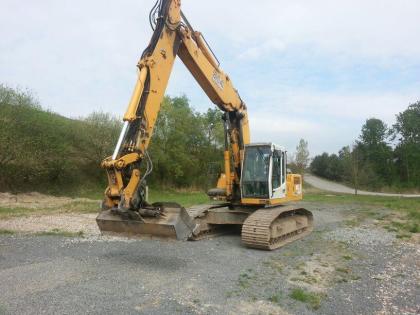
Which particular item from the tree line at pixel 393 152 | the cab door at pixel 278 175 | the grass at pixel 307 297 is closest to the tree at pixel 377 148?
the tree line at pixel 393 152

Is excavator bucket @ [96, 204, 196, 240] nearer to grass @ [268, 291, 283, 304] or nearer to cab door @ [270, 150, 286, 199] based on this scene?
grass @ [268, 291, 283, 304]

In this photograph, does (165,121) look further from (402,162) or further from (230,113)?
(402,162)

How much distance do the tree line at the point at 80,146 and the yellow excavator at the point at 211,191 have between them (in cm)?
723

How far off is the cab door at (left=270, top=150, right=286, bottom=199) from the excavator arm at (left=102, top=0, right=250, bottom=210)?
997 mm

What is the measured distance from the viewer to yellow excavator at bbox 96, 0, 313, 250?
679 centimetres

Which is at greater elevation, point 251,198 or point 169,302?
point 251,198

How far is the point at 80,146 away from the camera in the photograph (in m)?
29.8

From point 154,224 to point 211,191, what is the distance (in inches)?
188

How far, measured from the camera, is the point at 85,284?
612 cm

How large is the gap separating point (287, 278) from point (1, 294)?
445 centimetres

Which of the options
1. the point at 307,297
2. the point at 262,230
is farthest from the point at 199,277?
the point at 262,230

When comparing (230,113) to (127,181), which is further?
(230,113)

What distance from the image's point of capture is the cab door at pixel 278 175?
34.3ft

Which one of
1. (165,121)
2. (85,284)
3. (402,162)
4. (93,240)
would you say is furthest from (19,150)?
(402,162)
